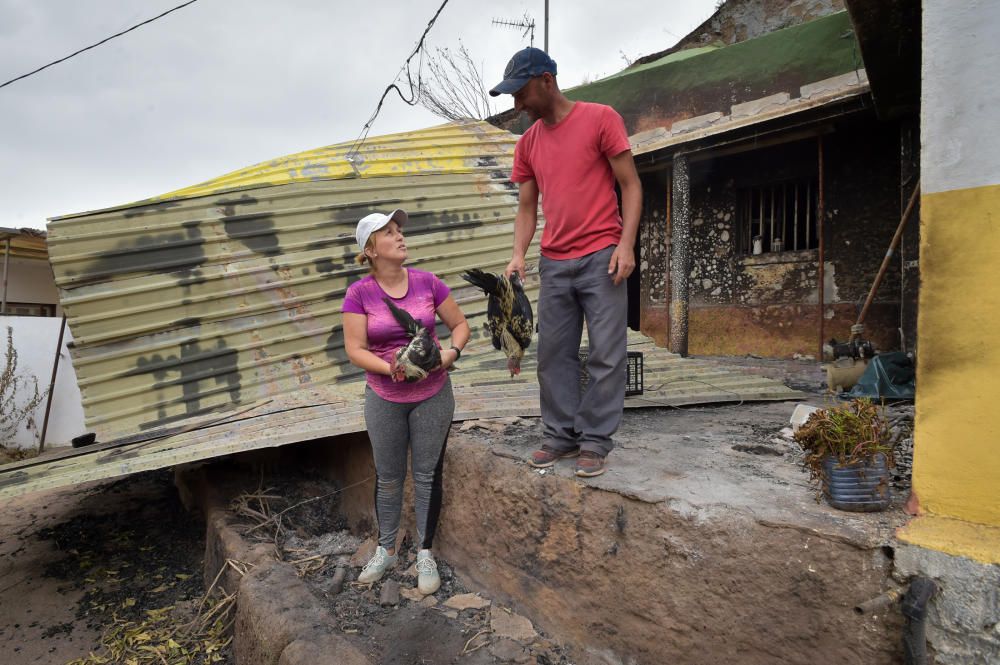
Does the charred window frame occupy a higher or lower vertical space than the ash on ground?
higher

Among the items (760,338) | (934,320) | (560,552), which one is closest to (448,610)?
(560,552)

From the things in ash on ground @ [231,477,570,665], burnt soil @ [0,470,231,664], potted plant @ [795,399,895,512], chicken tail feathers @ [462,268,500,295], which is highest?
chicken tail feathers @ [462,268,500,295]

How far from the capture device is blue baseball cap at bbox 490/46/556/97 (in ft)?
8.13

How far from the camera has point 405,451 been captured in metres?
2.93

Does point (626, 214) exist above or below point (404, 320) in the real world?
above

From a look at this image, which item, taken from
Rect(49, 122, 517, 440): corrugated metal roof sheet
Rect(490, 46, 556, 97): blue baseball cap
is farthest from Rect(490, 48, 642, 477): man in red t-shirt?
Rect(49, 122, 517, 440): corrugated metal roof sheet

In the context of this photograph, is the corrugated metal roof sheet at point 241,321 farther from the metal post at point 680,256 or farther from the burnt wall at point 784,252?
the burnt wall at point 784,252

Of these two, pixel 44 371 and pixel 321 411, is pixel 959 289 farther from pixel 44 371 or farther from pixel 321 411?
pixel 44 371

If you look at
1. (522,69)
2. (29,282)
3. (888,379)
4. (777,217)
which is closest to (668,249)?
(777,217)

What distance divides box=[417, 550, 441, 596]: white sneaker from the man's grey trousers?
92 centimetres

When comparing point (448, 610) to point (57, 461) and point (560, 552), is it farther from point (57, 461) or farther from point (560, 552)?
point (57, 461)

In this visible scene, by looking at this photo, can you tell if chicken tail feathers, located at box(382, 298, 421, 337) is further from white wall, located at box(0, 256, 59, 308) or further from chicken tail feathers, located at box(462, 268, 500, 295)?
white wall, located at box(0, 256, 59, 308)

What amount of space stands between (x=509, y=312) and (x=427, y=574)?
4.65 feet

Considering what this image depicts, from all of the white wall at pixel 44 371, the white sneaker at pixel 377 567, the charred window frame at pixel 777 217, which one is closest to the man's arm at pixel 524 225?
the white sneaker at pixel 377 567
